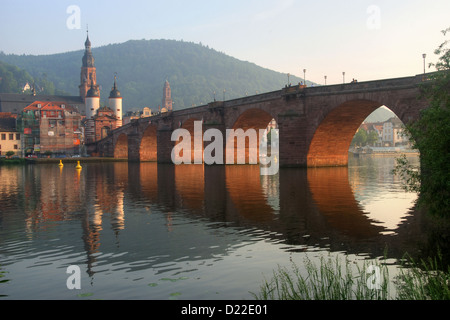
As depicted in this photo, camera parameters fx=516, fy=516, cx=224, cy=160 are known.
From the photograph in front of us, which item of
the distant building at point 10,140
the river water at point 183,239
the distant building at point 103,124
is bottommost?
the river water at point 183,239

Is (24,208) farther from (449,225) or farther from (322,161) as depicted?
(322,161)

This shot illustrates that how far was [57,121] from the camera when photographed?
13100 centimetres

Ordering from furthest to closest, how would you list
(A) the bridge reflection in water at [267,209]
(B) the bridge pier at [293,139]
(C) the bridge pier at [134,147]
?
(C) the bridge pier at [134,147] → (B) the bridge pier at [293,139] → (A) the bridge reflection in water at [267,209]

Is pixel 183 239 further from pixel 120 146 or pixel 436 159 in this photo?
pixel 120 146

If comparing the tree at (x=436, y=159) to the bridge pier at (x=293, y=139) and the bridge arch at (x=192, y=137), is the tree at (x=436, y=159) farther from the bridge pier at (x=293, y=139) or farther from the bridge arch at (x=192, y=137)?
the bridge arch at (x=192, y=137)

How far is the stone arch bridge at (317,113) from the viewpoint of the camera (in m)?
43.4

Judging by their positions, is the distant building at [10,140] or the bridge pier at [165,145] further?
the distant building at [10,140]

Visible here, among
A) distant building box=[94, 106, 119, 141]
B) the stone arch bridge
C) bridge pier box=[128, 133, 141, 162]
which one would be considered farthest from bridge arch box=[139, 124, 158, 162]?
distant building box=[94, 106, 119, 141]

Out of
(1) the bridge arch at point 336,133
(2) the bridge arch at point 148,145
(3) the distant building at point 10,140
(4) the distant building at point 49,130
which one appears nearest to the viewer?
(1) the bridge arch at point 336,133

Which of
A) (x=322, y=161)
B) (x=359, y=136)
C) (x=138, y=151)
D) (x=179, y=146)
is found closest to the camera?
(x=322, y=161)

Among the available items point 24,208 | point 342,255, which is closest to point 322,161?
point 24,208

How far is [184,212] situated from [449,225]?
1083cm

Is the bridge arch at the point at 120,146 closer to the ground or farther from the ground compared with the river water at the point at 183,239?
farther from the ground

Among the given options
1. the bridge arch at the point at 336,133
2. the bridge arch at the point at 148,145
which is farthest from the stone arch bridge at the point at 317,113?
the bridge arch at the point at 148,145
